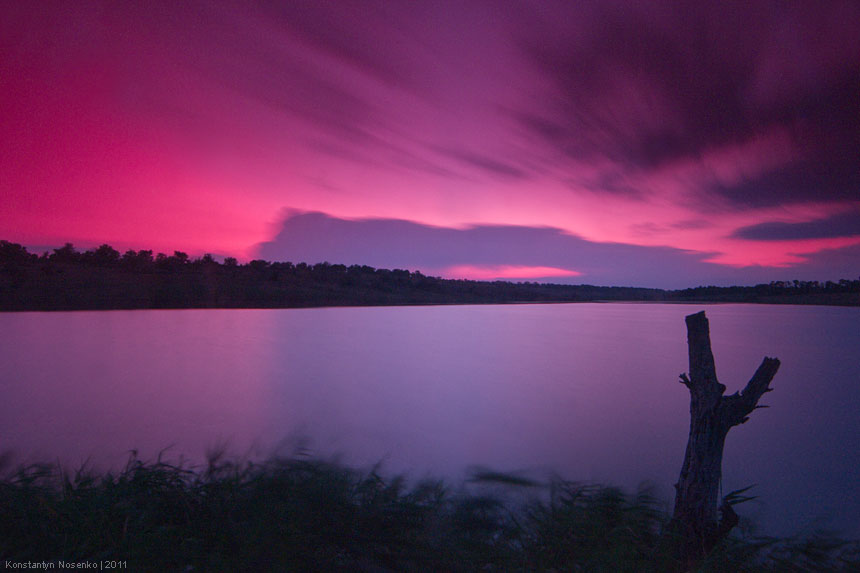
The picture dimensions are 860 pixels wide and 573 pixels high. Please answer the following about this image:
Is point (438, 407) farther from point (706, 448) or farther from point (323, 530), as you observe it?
point (706, 448)

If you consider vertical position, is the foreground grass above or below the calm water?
above

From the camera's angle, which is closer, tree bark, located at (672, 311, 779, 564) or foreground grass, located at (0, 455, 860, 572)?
foreground grass, located at (0, 455, 860, 572)

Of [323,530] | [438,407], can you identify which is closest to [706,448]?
[323,530]

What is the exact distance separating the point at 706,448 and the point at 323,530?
111 inches

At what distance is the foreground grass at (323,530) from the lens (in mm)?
2711

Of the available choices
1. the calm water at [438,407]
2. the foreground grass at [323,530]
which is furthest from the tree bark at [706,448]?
the calm water at [438,407]

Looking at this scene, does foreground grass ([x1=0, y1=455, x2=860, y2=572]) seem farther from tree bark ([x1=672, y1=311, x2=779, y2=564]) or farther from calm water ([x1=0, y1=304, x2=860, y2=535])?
calm water ([x1=0, y1=304, x2=860, y2=535])

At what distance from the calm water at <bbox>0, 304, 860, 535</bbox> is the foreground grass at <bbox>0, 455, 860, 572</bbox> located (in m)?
1.75

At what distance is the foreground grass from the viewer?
2.71 metres

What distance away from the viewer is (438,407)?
9031mm

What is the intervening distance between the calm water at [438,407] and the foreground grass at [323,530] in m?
1.75

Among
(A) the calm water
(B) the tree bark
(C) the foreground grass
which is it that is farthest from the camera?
(A) the calm water

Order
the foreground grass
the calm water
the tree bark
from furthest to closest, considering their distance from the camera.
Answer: the calm water
the tree bark
the foreground grass

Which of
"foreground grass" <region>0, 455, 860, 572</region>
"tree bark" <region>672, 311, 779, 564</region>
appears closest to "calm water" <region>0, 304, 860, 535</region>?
"foreground grass" <region>0, 455, 860, 572</region>
